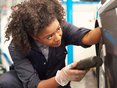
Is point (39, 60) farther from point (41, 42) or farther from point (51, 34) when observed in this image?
point (51, 34)

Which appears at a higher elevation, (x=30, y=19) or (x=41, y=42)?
(x=30, y=19)

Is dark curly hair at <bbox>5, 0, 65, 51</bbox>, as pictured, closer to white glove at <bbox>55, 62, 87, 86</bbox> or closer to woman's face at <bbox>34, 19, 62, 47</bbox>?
woman's face at <bbox>34, 19, 62, 47</bbox>

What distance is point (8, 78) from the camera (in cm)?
116

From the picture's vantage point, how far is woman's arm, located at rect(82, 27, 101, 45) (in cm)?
101

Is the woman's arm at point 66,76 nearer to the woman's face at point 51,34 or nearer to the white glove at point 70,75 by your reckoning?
the white glove at point 70,75

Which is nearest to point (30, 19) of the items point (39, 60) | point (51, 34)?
point (51, 34)

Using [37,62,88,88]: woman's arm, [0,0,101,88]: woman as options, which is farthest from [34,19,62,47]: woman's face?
[37,62,88,88]: woman's arm

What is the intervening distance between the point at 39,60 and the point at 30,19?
241mm

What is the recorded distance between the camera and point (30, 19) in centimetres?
97

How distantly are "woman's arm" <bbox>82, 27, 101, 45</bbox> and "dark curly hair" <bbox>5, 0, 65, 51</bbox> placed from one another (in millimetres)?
130

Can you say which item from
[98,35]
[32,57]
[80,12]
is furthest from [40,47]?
[80,12]

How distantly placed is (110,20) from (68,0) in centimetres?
152

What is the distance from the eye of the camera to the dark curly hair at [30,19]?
0.96m

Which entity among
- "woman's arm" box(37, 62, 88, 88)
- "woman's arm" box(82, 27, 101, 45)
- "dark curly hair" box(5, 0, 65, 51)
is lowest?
"woman's arm" box(37, 62, 88, 88)
